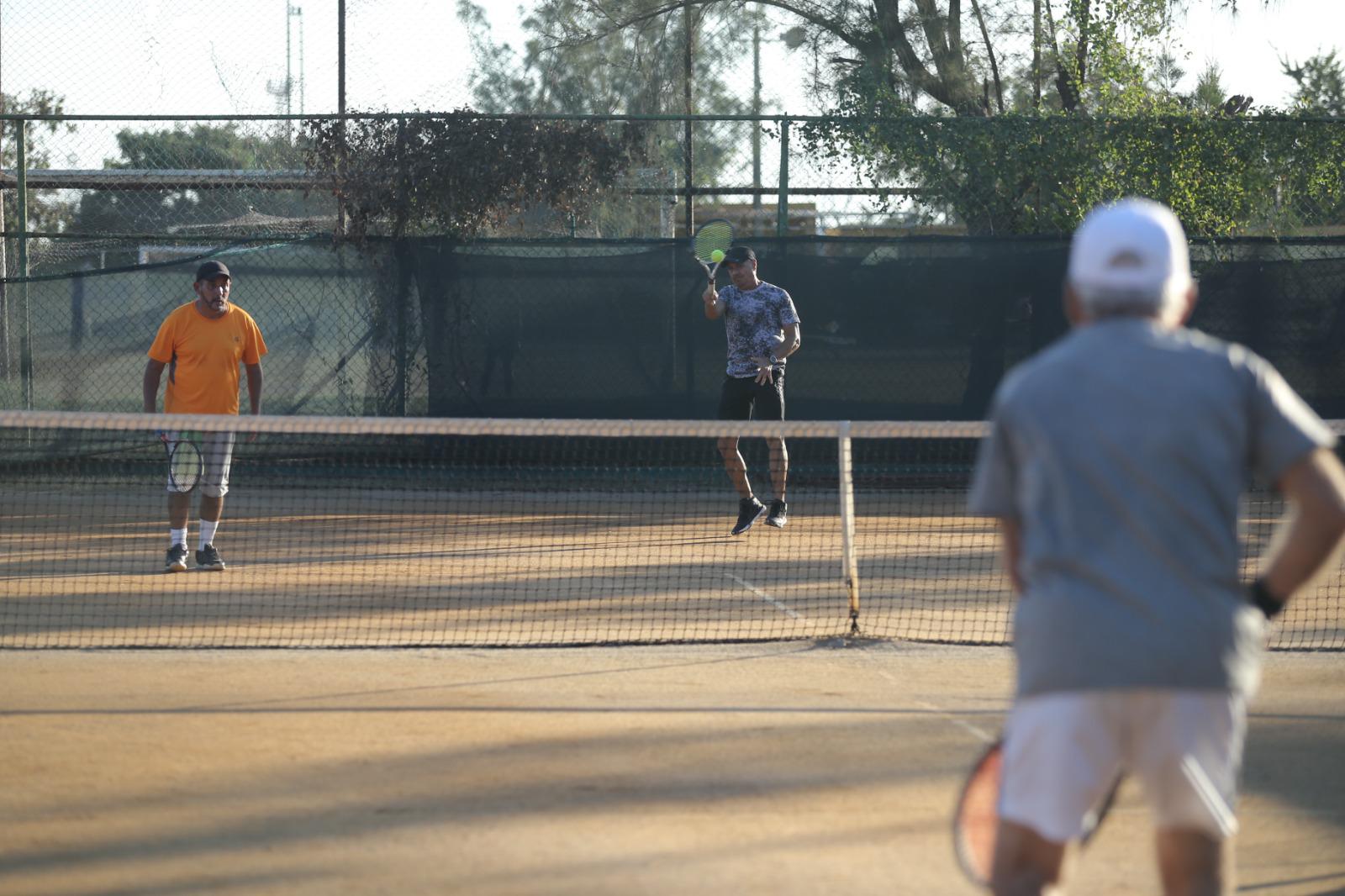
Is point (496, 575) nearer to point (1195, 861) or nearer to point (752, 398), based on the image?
point (752, 398)

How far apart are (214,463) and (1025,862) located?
6561mm

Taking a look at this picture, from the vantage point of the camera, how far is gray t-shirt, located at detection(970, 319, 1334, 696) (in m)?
2.37

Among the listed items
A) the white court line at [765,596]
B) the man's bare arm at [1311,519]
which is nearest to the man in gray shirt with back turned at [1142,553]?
the man's bare arm at [1311,519]

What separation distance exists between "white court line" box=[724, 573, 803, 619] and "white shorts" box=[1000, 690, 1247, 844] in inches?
190

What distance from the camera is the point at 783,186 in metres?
13.1

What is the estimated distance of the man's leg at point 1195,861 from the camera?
246 centimetres

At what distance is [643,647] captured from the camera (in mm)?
6609

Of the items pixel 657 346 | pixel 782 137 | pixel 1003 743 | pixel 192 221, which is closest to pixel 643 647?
pixel 1003 743

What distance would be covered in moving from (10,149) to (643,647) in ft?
42.4

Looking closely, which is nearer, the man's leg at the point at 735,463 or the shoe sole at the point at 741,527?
the man's leg at the point at 735,463

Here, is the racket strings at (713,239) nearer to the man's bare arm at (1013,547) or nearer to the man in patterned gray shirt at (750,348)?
the man in patterned gray shirt at (750,348)

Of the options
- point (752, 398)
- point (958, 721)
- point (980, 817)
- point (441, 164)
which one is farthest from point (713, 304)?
point (980, 817)

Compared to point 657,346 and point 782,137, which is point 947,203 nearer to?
point 782,137

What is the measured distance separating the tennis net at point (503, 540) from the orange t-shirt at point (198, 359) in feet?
1.75
